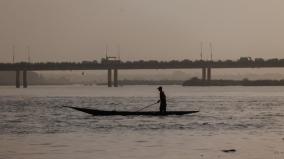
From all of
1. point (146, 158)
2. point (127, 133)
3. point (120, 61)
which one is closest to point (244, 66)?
point (120, 61)

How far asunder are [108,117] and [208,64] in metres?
141

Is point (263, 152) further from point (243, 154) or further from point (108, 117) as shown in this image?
point (108, 117)

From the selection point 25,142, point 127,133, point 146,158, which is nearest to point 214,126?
point 127,133

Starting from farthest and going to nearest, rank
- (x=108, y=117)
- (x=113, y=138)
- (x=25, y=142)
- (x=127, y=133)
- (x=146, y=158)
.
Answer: (x=108, y=117)
(x=127, y=133)
(x=113, y=138)
(x=25, y=142)
(x=146, y=158)

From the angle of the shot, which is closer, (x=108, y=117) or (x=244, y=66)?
(x=108, y=117)

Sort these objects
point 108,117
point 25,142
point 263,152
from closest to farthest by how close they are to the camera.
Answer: point 263,152 → point 25,142 → point 108,117

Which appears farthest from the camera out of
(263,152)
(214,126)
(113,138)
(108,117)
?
(108,117)

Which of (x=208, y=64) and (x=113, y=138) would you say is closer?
(x=113, y=138)

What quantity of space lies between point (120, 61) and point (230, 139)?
164017 millimetres

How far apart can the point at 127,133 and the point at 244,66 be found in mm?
153290

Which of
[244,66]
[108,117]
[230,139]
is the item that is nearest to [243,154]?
[230,139]

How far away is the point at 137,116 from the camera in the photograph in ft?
182

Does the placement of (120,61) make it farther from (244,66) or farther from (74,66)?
(244,66)

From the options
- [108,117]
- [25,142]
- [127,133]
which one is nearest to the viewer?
[25,142]
